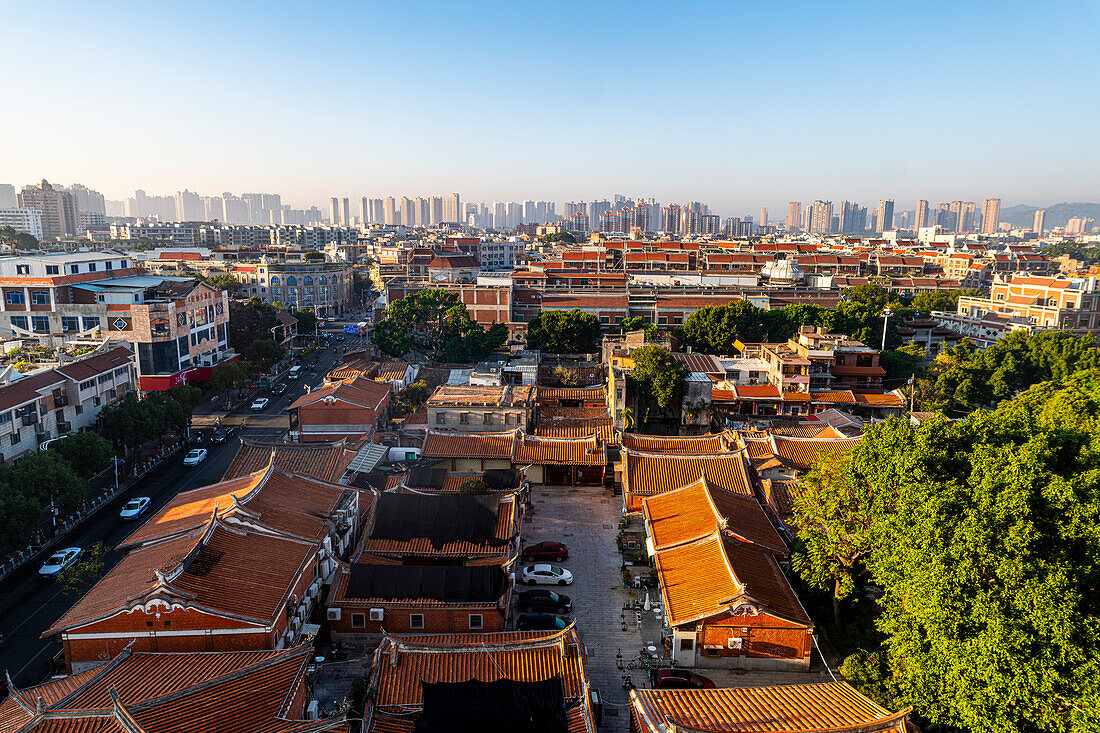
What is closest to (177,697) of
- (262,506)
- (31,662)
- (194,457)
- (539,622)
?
(262,506)

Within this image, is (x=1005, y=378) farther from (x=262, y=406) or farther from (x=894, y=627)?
(x=262, y=406)

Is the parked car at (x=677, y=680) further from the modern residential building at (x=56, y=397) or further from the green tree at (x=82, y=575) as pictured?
the modern residential building at (x=56, y=397)

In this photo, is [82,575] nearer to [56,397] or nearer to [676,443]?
[56,397]

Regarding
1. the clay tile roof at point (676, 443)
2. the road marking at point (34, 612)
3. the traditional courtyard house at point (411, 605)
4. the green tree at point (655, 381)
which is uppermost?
the green tree at point (655, 381)

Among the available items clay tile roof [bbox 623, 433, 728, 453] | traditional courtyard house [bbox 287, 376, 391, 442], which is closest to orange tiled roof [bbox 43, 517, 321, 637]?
traditional courtyard house [bbox 287, 376, 391, 442]

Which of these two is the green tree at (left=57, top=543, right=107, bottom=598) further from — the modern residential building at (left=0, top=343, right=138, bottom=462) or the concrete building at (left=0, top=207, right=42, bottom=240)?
the concrete building at (left=0, top=207, right=42, bottom=240)

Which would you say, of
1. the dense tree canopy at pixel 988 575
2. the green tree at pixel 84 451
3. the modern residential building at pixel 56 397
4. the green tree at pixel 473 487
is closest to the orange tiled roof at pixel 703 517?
the dense tree canopy at pixel 988 575

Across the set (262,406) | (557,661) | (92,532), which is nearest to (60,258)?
(262,406)
